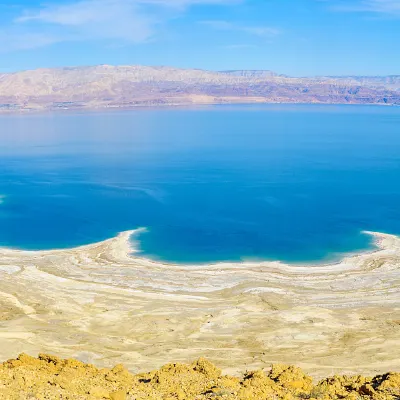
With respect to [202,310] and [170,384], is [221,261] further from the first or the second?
[170,384]

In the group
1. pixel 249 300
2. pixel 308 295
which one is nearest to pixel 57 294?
pixel 249 300

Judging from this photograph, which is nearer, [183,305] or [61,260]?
[183,305]

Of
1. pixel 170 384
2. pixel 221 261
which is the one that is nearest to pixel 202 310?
pixel 221 261

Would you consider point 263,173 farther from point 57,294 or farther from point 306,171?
point 57,294

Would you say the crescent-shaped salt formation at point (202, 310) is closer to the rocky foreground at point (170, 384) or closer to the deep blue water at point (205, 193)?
the rocky foreground at point (170, 384)

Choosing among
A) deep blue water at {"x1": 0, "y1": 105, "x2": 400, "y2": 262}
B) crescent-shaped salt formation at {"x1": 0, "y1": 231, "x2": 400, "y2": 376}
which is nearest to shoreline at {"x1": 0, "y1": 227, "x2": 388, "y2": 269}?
crescent-shaped salt formation at {"x1": 0, "y1": 231, "x2": 400, "y2": 376}

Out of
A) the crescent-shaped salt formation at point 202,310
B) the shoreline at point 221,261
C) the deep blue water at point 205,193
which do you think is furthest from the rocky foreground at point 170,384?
the deep blue water at point 205,193

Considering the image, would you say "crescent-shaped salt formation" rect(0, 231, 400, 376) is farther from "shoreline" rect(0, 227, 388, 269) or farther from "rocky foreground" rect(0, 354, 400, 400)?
"rocky foreground" rect(0, 354, 400, 400)
